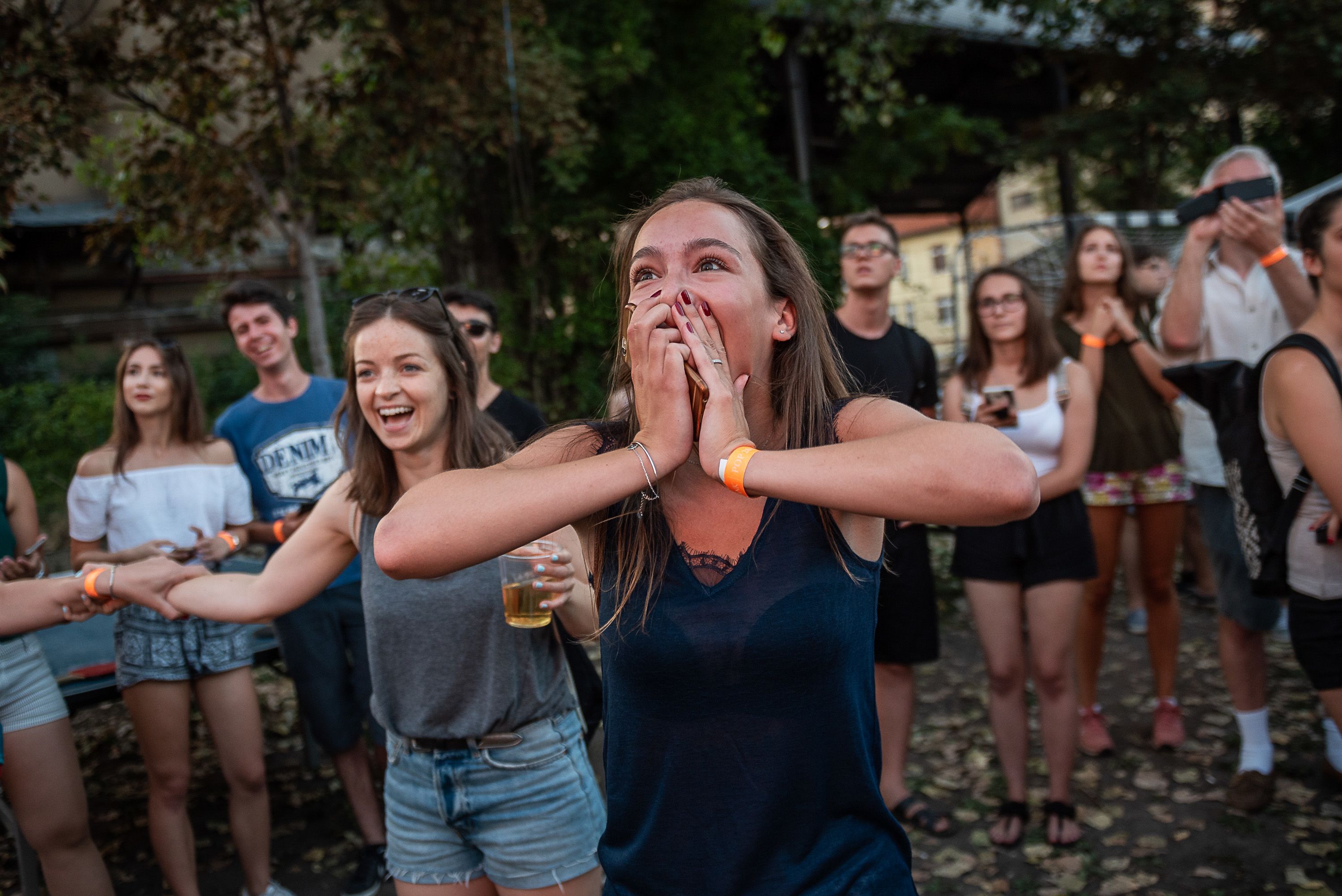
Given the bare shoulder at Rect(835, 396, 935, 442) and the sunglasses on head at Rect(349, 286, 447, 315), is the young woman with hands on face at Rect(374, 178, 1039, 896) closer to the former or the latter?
the bare shoulder at Rect(835, 396, 935, 442)

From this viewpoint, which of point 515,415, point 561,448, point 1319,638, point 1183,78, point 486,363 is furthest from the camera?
point 1183,78

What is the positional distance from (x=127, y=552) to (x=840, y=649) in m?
3.21

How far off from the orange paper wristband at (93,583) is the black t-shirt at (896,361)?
2961 mm

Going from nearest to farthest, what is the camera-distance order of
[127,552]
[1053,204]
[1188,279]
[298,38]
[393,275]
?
[127,552], [1188,279], [298,38], [393,275], [1053,204]

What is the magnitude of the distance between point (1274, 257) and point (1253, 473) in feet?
3.49

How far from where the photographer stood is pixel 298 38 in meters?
7.10

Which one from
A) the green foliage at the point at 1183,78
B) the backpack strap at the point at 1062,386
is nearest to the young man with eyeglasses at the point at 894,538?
the backpack strap at the point at 1062,386

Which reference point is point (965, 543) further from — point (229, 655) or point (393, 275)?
point (393, 275)

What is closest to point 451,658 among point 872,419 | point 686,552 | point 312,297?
point 686,552

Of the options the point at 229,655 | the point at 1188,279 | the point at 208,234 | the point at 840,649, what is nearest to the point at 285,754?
the point at 229,655

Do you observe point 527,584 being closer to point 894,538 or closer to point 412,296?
point 412,296

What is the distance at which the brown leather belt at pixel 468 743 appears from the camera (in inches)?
92.2

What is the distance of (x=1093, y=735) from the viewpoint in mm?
4730

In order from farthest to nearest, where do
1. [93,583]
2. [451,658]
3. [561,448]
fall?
[93,583], [451,658], [561,448]
